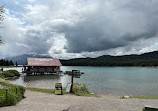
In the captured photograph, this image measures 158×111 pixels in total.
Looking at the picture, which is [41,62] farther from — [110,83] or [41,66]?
[110,83]

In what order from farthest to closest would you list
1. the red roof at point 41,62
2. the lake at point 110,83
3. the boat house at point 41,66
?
the boat house at point 41,66 → the red roof at point 41,62 → the lake at point 110,83

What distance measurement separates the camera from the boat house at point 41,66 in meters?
53.0

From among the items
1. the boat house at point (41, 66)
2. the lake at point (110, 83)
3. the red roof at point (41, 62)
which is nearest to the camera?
the lake at point (110, 83)

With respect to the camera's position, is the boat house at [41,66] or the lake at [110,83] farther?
the boat house at [41,66]

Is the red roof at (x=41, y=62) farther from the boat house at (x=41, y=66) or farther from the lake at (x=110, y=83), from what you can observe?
the lake at (x=110, y=83)

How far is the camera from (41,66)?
5528cm

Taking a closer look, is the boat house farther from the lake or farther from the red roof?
the lake

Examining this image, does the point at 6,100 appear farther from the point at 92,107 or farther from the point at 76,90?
the point at 76,90

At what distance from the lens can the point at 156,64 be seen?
164 meters

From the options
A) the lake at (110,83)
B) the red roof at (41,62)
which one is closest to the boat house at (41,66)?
the red roof at (41,62)

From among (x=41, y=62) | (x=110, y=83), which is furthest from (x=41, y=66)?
(x=110, y=83)

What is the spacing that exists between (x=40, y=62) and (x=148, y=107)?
5129 centimetres

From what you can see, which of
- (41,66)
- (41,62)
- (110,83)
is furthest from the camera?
(41,66)

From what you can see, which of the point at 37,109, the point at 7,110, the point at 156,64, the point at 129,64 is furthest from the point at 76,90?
the point at 129,64
